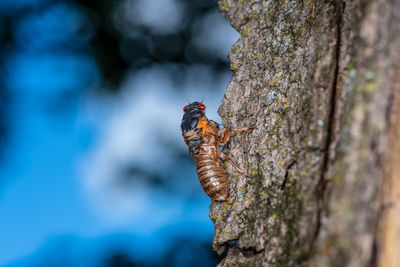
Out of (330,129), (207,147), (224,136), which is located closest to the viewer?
(330,129)

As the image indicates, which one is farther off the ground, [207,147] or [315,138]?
[207,147]

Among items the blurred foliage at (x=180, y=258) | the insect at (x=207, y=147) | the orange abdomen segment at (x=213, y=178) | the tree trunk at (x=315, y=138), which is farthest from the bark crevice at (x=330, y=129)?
the blurred foliage at (x=180, y=258)

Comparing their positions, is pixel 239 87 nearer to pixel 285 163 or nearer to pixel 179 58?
pixel 285 163

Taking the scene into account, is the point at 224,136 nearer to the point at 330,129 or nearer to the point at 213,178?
the point at 213,178

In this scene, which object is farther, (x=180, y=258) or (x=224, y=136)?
(x=180, y=258)

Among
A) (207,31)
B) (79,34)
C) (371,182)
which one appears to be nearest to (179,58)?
(207,31)

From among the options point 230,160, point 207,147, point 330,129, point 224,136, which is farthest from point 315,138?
point 207,147

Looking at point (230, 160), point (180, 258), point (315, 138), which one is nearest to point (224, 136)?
point (230, 160)

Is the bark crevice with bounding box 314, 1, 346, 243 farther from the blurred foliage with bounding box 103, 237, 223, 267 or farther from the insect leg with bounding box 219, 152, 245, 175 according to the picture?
the blurred foliage with bounding box 103, 237, 223, 267

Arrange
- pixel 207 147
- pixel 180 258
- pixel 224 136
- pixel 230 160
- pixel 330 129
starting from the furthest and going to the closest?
pixel 180 258
pixel 207 147
pixel 224 136
pixel 230 160
pixel 330 129
